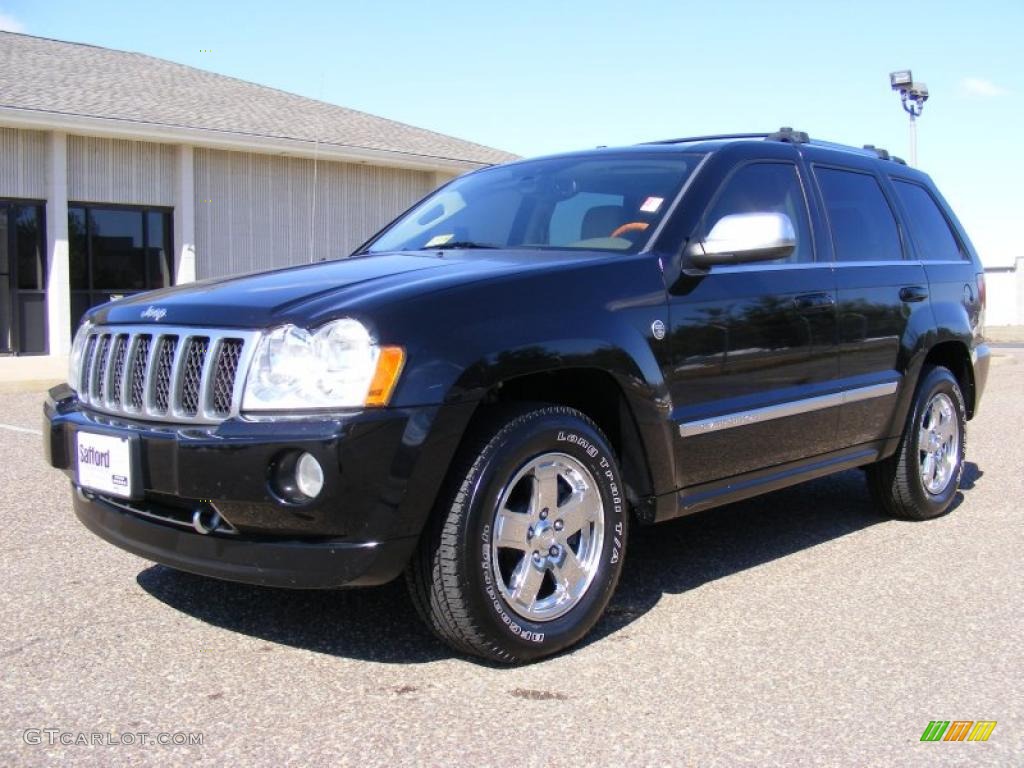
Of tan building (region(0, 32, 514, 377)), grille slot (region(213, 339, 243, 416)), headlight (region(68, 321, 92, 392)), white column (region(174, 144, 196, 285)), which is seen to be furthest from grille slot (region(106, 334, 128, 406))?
white column (region(174, 144, 196, 285))

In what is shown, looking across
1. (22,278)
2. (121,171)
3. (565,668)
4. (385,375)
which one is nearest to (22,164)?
(121,171)

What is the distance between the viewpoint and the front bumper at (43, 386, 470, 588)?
3.13 meters

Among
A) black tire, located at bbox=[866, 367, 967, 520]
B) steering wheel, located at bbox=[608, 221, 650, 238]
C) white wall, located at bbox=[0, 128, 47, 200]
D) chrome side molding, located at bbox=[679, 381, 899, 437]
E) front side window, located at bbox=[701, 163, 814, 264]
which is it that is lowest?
black tire, located at bbox=[866, 367, 967, 520]

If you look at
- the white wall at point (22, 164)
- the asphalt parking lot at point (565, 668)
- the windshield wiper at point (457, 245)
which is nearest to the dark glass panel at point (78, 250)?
the white wall at point (22, 164)

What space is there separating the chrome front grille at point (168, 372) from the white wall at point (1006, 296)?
38793 millimetres

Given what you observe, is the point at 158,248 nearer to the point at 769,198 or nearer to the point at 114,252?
the point at 114,252

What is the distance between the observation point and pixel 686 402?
4078 millimetres

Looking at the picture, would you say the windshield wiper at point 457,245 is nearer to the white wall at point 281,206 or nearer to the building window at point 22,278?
the white wall at point 281,206

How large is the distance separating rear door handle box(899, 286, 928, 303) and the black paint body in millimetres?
36

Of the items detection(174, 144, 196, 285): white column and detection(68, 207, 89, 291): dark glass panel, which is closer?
detection(68, 207, 89, 291): dark glass panel

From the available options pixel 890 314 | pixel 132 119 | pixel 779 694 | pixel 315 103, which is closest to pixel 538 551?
pixel 779 694

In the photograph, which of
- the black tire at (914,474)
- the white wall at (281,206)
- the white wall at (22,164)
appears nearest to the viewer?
the black tire at (914,474)

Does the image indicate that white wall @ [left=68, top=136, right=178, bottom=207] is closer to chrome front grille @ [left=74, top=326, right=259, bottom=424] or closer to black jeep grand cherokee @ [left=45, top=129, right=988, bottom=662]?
black jeep grand cherokee @ [left=45, top=129, right=988, bottom=662]

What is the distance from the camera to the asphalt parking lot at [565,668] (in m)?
2.93
